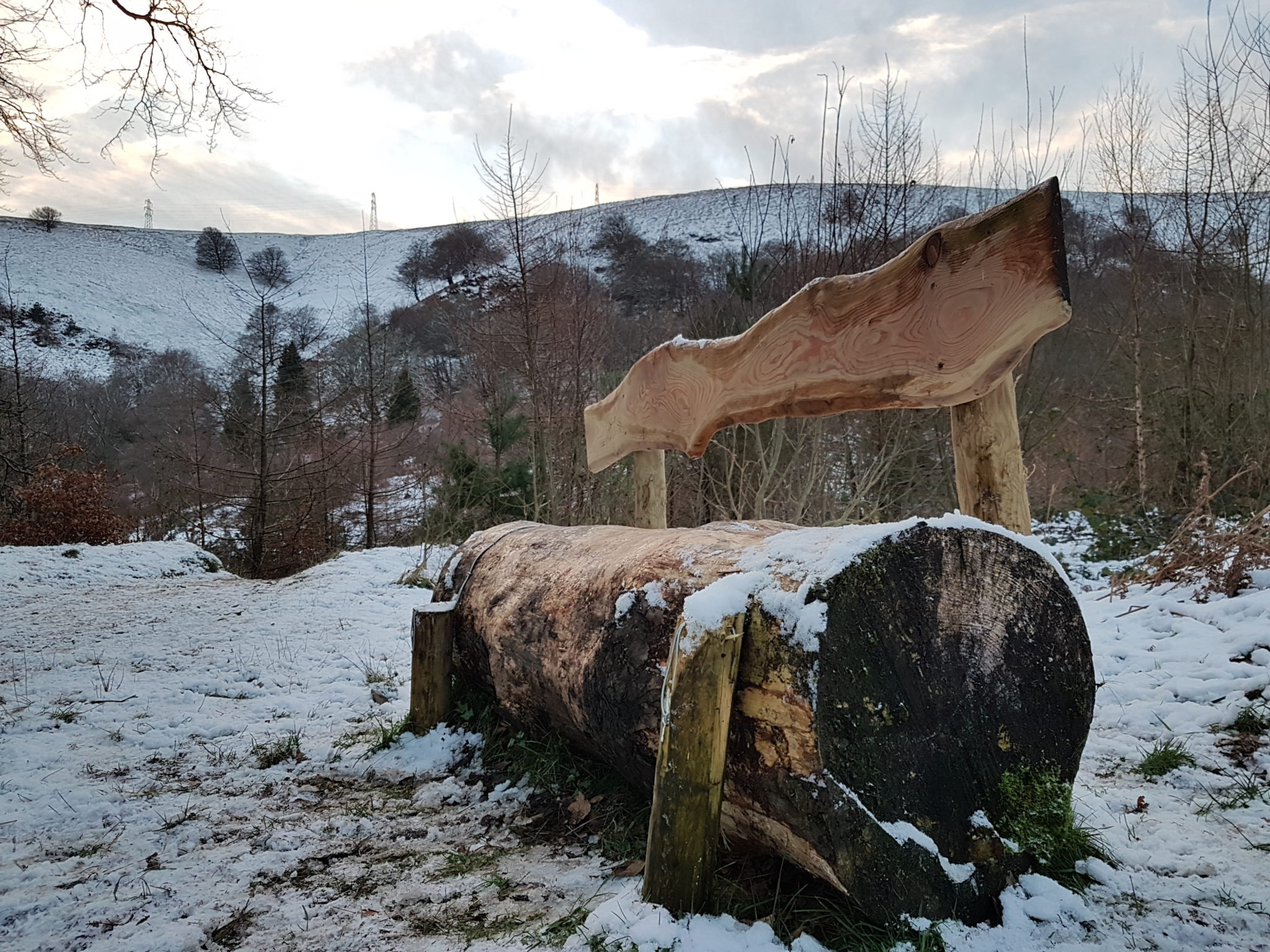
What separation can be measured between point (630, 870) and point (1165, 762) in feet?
6.79

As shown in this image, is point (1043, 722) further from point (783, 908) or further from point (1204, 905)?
point (783, 908)

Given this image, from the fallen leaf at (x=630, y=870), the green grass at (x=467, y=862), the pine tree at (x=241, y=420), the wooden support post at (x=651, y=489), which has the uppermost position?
the pine tree at (x=241, y=420)

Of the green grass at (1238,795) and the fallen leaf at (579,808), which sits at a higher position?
the green grass at (1238,795)

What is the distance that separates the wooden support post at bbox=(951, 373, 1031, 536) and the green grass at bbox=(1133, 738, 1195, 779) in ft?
3.88

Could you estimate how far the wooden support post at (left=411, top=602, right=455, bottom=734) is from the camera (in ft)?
11.0

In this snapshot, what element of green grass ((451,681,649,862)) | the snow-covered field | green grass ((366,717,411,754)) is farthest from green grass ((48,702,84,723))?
green grass ((451,681,649,862))

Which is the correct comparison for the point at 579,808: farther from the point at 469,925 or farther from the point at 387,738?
the point at 387,738

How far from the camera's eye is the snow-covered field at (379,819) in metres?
1.74

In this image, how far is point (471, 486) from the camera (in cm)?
1123

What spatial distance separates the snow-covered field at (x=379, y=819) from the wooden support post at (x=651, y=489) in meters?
1.52

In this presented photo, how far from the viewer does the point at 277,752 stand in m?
3.36

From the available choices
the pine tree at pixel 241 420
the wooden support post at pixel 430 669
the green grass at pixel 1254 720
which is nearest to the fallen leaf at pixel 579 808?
the wooden support post at pixel 430 669

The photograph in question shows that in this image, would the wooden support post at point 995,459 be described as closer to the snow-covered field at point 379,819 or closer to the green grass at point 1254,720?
the snow-covered field at point 379,819

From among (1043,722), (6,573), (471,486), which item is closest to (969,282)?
(1043,722)
